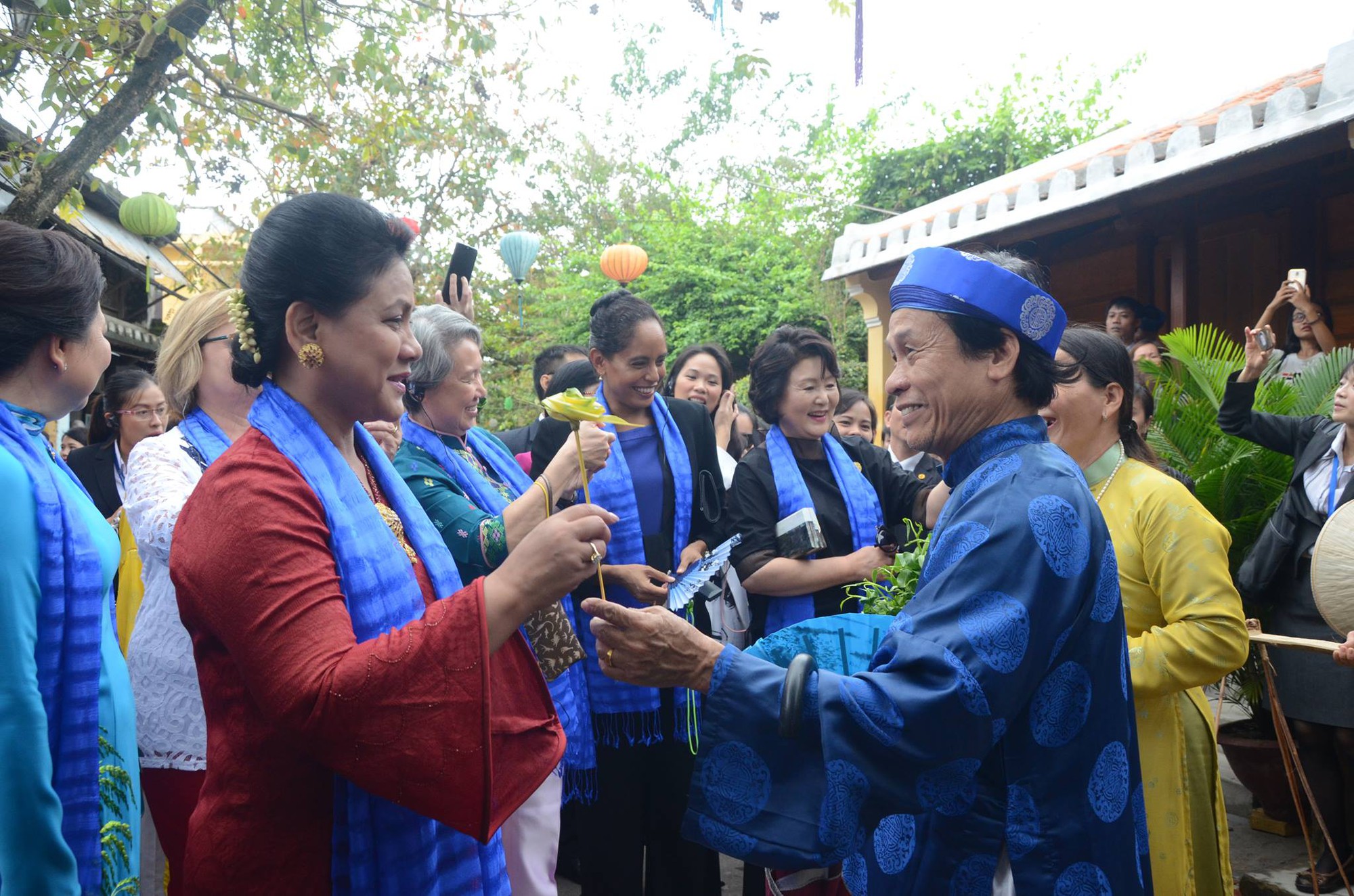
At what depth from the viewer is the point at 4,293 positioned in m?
2.05

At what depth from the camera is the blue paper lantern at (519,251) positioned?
43.8 ft

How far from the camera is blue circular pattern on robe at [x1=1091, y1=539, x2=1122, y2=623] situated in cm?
185

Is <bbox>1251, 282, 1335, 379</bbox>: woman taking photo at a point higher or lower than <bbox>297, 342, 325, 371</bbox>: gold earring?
higher

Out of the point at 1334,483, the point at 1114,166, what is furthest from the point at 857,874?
the point at 1114,166

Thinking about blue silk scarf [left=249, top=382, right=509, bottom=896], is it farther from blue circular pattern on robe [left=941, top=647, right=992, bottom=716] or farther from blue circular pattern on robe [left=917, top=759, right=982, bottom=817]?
blue circular pattern on robe [left=941, top=647, right=992, bottom=716]

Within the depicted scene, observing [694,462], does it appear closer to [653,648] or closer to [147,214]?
[653,648]

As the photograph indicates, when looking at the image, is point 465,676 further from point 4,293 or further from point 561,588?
point 4,293

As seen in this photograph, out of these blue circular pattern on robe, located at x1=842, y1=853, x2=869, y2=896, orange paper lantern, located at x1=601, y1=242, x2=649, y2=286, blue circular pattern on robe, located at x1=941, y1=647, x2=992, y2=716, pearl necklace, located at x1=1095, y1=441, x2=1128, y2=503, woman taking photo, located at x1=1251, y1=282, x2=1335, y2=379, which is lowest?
blue circular pattern on robe, located at x1=842, y1=853, x2=869, y2=896

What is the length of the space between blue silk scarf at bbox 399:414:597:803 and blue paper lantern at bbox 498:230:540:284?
997 centimetres

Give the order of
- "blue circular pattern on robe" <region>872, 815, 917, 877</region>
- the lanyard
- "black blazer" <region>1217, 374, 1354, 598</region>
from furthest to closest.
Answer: "black blazer" <region>1217, 374, 1354, 598</region>, the lanyard, "blue circular pattern on robe" <region>872, 815, 917, 877</region>

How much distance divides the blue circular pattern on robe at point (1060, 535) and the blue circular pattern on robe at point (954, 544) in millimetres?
95

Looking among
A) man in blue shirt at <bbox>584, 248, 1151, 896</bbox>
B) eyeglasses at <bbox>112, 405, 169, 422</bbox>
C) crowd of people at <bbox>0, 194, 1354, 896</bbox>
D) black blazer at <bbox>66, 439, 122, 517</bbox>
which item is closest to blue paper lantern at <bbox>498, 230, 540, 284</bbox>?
black blazer at <bbox>66, 439, 122, 517</bbox>

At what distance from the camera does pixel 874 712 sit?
168cm

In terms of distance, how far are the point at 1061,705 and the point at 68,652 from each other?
6.42 feet
